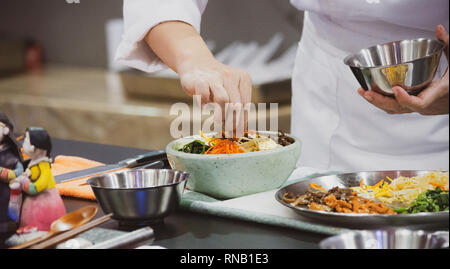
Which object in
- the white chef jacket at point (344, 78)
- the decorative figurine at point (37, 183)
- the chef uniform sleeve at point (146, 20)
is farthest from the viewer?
the white chef jacket at point (344, 78)

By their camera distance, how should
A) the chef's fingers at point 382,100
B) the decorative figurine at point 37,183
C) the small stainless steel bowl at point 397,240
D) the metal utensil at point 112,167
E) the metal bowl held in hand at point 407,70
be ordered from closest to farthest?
the small stainless steel bowl at point 397,240 < the decorative figurine at point 37,183 < the metal bowl held in hand at point 407,70 < the chef's fingers at point 382,100 < the metal utensil at point 112,167

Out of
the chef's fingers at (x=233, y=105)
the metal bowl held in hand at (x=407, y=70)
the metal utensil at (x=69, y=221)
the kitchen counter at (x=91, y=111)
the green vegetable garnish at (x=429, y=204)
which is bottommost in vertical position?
the kitchen counter at (x=91, y=111)

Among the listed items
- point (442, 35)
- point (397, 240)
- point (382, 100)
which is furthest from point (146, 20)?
point (397, 240)

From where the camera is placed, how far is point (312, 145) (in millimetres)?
1856

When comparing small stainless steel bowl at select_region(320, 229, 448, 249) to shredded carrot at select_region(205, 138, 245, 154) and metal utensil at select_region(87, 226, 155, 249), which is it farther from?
shredded carrot at select_region(205, 138, 245, 154)

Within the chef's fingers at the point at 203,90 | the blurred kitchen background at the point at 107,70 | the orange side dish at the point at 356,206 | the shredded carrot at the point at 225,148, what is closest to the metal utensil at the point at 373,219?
the orange side dish at the point at 356,206

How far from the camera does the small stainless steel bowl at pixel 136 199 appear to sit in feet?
3.01

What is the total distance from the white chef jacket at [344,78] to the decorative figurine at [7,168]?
1.85 ft

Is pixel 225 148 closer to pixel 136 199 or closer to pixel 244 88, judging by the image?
pixel 244 88

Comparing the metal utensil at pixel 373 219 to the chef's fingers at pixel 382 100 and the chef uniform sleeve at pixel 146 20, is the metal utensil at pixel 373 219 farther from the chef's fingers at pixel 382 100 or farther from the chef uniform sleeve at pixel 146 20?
the chef uniform sleeve at pixel 146 20

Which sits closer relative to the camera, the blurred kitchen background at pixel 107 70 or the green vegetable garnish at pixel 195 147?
the green vegetable garnish at pixel 195 147

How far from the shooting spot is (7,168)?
2.88 ft

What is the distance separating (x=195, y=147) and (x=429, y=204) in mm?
445

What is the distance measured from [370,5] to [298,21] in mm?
1750
